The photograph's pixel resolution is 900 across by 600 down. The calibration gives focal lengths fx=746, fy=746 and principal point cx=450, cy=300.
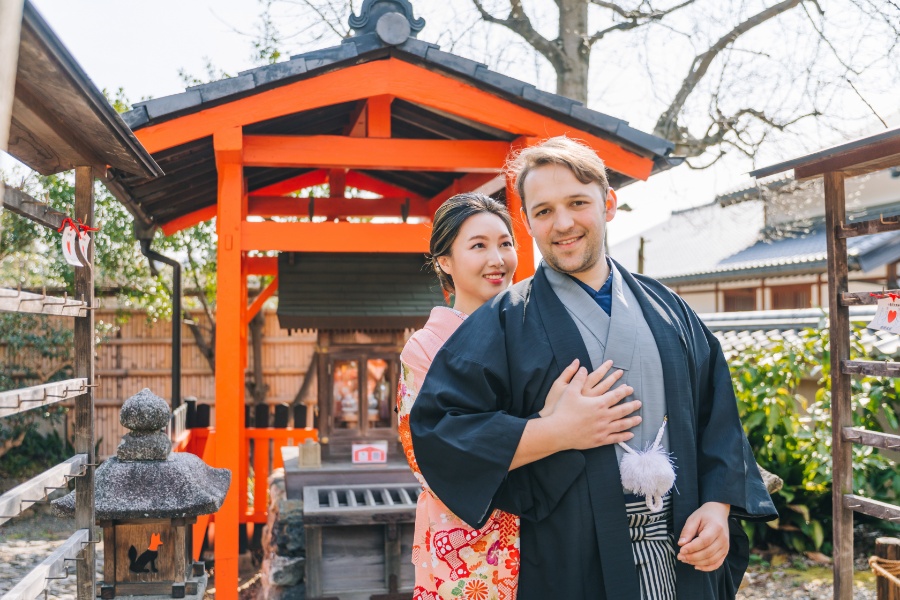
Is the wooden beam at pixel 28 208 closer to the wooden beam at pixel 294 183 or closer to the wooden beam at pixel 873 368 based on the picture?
the wooden beam at pixel 873 368

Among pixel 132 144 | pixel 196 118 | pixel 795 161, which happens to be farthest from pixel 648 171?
pixel 132 144

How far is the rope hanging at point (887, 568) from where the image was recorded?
9.27 feet

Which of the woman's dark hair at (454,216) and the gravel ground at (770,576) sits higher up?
the woman's dark hair at (454,216)

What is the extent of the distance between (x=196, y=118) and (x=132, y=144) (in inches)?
61.7

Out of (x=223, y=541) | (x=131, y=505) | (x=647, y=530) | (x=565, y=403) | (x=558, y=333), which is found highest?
(x=558, y=333)

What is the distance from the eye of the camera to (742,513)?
1653 mm

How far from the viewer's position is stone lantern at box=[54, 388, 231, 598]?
9.55ft

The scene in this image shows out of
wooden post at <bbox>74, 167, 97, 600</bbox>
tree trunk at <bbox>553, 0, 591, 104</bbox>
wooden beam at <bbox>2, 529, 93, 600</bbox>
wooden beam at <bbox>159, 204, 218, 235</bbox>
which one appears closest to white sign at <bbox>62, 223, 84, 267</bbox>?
Result: wooden post at <bbox>74, 167, 97, 600</bbox>

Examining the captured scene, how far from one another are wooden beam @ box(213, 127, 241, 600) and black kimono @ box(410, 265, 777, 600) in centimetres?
279

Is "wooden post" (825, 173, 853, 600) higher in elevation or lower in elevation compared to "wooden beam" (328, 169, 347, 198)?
lower

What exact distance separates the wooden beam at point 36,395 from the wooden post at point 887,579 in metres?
2.99

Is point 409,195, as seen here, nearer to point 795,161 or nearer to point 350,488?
point 350,488

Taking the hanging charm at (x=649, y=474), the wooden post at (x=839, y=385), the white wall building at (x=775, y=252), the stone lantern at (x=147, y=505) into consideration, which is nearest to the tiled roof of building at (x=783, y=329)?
the white wall building at (x=775, y=252)

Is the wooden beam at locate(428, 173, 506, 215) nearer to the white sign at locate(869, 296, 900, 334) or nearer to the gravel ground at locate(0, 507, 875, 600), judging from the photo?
the white sign at locate(869, 296, 900, 334)
